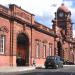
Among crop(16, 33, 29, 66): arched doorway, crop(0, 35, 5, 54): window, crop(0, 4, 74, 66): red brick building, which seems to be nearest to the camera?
crop(0, 35, 5, 54): window

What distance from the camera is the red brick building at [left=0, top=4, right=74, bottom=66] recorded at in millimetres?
49500

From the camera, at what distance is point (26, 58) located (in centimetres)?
5862

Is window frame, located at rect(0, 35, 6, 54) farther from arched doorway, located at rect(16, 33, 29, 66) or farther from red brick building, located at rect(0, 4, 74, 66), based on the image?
arched doorway, located at rect(16, 33, 29, 66)

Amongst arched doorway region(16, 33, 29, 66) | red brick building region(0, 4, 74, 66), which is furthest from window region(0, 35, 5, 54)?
arched doorway region(16, 33, 29, 66)

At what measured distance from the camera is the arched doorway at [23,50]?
58297mm

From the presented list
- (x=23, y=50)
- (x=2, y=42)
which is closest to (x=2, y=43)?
(x=2, y=42)

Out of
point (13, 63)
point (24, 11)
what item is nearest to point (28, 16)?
point (24, 11)

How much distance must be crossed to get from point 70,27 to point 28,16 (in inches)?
1705

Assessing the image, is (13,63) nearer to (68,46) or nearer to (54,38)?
(54,38)

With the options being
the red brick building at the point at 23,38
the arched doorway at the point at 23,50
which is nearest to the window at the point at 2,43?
the red brick building at the point at 23,38

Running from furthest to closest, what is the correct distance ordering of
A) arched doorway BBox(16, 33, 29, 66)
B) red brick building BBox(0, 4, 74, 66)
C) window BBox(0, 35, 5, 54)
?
arched doorway BBox(16, 33, 29, 66)
red brick building BBox(0, 4, 74, 66)
window BBox(0, 35, 5, 54)

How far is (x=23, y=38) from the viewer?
58625mm

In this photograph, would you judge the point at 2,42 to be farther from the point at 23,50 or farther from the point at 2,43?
the point at 23,50

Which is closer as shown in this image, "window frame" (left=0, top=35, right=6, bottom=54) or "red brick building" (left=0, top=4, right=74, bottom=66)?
"window frame" (left=0, top=35, right=6, bottom=54)
